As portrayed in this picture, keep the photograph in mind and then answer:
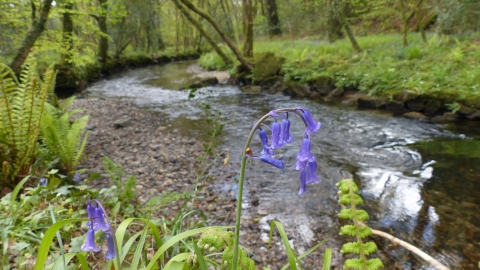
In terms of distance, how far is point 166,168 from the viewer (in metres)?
4.31

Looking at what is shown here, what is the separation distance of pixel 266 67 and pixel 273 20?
10953mm

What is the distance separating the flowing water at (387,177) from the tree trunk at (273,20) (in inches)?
550

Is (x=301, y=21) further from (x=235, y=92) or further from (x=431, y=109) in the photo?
(x=431, y=109)

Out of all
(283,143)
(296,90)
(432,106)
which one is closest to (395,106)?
(432,106)

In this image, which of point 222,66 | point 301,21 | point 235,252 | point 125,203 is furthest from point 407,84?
point 301,21

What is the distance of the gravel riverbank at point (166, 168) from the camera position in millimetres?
2809

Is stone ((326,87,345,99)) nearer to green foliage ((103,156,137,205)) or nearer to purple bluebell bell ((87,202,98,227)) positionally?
green foliage ((103,156,137,205))

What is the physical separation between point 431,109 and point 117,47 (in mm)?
15787

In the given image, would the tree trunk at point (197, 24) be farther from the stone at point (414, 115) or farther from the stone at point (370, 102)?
the stone at point (414, 115)

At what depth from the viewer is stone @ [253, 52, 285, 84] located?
10.8m

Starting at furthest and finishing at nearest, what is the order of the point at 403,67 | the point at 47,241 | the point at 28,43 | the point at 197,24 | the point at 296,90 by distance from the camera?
the point at 197,24 < the point at 296,90 < the point at 403,67 < the point at 28,43 < the point at 47,241

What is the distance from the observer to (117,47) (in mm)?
16828

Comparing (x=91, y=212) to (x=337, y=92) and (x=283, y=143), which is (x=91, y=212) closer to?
(x=283, y=143)

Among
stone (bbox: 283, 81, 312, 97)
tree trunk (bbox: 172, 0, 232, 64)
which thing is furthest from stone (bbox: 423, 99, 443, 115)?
tree trunk (bbox: 172, 0, 232, 64)
